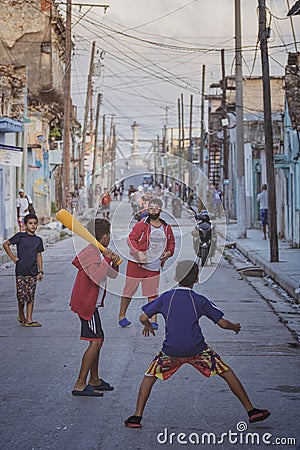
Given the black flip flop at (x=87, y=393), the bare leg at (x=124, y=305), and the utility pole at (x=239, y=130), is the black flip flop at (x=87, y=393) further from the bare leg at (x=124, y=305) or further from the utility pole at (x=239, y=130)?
the utility pole at (x=239, y=130)

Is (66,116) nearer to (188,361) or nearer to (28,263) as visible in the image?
(28,263)

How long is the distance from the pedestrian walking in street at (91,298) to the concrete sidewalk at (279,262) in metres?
7.49

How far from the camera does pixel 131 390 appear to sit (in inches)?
311

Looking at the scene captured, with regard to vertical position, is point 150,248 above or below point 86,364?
above

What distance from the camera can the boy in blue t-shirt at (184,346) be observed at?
6.43 meters

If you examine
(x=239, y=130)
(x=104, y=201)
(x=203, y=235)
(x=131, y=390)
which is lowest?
(x=131, y=390)

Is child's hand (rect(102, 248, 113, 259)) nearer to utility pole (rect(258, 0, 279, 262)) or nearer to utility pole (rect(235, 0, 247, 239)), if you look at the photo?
utility pole (rect(258, 0, 279, 262))

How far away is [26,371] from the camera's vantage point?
344 inches

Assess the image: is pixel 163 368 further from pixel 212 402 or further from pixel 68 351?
pixel 68 351

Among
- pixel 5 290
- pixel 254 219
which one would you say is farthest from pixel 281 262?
pixel 254 219

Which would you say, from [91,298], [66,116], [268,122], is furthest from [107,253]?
[66,116]

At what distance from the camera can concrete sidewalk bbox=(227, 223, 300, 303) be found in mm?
16609

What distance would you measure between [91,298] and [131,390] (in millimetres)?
946

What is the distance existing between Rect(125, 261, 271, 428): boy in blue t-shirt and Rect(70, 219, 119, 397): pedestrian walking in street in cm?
117
